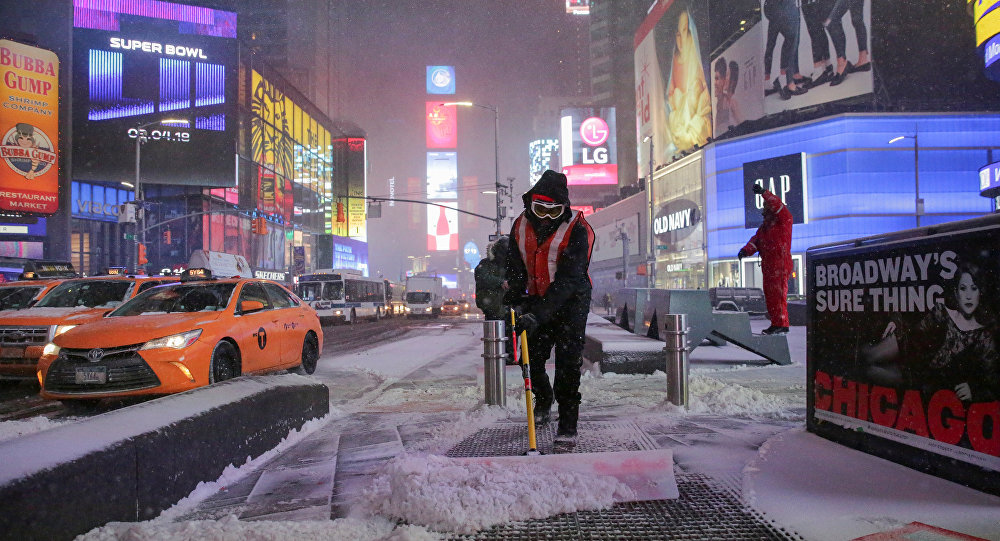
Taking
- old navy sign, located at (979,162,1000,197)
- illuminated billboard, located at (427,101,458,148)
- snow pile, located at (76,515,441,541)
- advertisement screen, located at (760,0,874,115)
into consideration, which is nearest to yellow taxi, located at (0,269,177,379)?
snow pile, located at (76,515,441,541)

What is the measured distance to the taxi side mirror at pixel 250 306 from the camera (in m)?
7.61

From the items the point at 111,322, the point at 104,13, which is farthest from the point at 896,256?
the point at 104,13

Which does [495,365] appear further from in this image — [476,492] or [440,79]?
[440,79]

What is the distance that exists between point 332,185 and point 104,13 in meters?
35.3

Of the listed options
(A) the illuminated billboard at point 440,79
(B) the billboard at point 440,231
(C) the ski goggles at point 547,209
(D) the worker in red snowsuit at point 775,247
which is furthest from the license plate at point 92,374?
(A) the illuminated billboard at point 440,79

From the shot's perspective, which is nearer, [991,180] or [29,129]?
[991,180]

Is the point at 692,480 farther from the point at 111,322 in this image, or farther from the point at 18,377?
the point at 18,377

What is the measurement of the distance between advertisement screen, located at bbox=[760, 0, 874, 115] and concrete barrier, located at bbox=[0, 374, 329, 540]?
49.1 metres

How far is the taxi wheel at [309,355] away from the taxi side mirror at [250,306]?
160 cm

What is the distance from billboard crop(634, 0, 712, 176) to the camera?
52781 mm

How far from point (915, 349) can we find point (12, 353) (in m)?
10.7

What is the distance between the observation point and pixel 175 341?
21.2ft

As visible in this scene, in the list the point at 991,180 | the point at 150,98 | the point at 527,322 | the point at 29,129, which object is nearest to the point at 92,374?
the point at 527,322

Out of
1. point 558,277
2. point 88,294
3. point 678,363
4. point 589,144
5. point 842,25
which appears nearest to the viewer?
point 558,277
